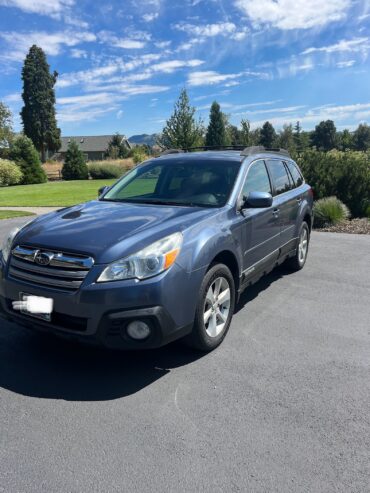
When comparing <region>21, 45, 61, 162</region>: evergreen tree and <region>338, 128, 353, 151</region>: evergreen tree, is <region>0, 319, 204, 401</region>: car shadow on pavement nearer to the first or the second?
<region>21, 45, 61, 162</region>: evergreen tree

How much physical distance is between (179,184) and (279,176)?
1609 mm

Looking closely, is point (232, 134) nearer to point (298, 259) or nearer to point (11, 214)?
point (11, 214)

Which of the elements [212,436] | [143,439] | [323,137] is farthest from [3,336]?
[323,137]

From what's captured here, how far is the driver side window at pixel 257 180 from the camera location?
14.3 ft

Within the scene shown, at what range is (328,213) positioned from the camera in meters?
10.5

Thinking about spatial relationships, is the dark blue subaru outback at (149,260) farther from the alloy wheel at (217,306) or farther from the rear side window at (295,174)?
the rear side window at (295,174)

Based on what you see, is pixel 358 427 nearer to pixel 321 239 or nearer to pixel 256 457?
pixel 256 457

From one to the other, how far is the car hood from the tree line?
5.95m

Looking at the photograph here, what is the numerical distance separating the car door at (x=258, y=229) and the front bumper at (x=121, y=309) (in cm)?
122

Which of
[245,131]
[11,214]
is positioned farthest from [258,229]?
[245,131]

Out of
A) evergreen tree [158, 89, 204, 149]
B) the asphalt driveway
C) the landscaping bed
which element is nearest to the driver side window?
the asphalt driveway

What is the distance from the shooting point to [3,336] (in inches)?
157

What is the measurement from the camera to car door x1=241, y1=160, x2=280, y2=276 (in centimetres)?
418

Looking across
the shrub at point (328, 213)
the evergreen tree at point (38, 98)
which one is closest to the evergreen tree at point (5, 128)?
the evergreen tree at point (38, 98)
